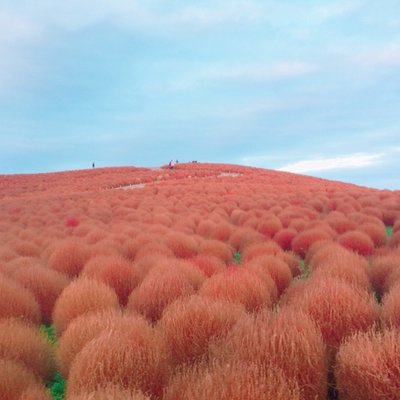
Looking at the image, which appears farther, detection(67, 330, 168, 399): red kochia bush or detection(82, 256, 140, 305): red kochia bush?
detection(82, 256, 140, 305): red kochia bush

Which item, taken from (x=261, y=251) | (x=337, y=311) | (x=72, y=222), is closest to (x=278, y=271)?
(x=261, y=251)

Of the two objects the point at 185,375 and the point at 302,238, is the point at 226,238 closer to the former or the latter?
the point at 302,238

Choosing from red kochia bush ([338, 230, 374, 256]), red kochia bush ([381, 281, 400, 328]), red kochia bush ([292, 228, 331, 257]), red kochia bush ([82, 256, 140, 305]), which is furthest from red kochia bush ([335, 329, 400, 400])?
red kochia bush ([292, 228, 331, 257])

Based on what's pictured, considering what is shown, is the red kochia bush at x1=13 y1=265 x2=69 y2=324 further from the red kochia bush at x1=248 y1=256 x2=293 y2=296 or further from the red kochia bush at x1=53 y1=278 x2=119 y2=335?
the red kochia bush at x1=248 y1=256 x2=293 y2=296

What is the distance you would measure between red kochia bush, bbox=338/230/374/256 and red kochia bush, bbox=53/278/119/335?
16.3 ft

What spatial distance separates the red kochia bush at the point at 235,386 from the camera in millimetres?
2398

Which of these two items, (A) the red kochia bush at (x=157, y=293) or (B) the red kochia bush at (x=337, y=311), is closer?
(B) the red kochia bush at (x=337, y=311)

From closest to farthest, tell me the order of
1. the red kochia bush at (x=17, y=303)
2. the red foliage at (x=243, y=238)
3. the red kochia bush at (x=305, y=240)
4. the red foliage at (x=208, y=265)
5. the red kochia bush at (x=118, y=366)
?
the red kochia bush at (x=118, y=366) → the red kochia bush at (x=17, y=303) → the red foliage at (x=208, y=265) → the red kochia bush at (x=305, y=240) → the red foliage at (x=243, y=238)

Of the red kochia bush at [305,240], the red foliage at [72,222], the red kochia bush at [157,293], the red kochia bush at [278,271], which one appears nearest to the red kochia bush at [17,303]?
the red kochia bush at [157,293]

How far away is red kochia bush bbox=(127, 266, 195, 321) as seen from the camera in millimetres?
4812

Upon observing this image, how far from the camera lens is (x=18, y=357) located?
383 cm

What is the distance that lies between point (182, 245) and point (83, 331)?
481 centimetres

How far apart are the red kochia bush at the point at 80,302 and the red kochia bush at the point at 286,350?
187 cm

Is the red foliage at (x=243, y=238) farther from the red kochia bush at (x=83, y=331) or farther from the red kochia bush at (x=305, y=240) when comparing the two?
the red kochia bush at (x=83, y=331)
